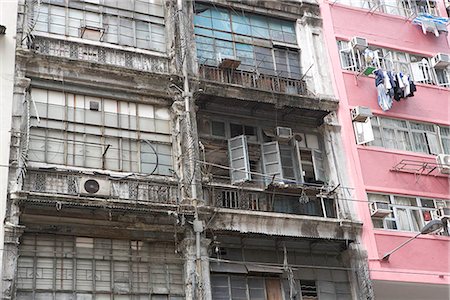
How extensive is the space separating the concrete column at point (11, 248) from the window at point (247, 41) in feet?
21.4

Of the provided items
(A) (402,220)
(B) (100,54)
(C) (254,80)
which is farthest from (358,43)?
(B) (100,54)

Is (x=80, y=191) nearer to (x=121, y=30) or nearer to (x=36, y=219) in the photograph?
(x=36, y=219)

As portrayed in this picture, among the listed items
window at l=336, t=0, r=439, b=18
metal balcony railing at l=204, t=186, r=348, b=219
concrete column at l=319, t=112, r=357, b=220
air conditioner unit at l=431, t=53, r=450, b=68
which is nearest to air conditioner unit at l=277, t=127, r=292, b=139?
concrete column at l=319, t=112, r=357, b=220

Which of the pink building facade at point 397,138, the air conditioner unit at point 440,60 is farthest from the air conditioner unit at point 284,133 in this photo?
A: the air conditioner unit at point 440,60

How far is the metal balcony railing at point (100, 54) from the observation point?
15633mm

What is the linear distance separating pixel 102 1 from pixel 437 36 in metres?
10.9

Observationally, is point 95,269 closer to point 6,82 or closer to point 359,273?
point 6,82

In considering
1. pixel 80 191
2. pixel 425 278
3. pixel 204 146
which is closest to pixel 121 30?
pixel 204 146

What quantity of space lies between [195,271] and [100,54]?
231 inches

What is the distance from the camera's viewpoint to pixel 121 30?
16922mm

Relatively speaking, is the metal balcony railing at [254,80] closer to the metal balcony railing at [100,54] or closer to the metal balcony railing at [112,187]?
the metal balcony railing at [100,54]

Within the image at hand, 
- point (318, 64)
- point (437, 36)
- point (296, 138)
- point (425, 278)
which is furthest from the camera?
point (437, 36)

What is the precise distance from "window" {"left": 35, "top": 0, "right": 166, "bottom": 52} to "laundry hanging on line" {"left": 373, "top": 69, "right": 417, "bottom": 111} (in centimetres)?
632

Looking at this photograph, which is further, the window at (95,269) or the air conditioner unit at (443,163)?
the air conditioner unit at (443,163)
